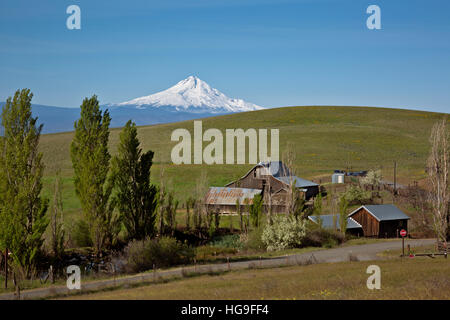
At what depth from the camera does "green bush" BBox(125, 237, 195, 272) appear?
110ft

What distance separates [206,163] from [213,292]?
72.1 metres

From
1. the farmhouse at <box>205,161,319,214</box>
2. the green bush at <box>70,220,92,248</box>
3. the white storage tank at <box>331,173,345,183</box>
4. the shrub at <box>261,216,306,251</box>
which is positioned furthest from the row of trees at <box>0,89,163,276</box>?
the white storage tank at <box>331,173,345,183</box>

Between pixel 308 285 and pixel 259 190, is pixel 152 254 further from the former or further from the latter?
pixel 259 190

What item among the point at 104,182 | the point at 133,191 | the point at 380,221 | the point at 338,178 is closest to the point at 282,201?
the point at 380,221

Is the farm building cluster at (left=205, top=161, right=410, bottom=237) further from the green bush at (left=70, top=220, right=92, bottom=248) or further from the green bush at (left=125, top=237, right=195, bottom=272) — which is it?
the green bush at (left=70, top=220, right=92, bottom=248)

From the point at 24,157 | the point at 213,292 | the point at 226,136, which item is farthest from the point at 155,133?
the point at 213,292

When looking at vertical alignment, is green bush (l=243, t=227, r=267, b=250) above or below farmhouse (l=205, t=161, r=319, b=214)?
below

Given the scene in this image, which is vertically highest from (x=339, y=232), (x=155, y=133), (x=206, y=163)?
(x=155, y=133)

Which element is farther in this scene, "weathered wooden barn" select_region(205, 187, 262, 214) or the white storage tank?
the white storage tank

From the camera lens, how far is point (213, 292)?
21203 mm

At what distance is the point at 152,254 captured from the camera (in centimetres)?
3441
